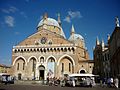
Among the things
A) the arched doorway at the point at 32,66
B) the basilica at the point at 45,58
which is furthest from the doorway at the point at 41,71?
the arched doorway at the point at 32,66

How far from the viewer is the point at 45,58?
43562 millimetres

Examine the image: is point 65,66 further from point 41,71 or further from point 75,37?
point 75,37

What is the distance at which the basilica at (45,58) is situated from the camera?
42.9m

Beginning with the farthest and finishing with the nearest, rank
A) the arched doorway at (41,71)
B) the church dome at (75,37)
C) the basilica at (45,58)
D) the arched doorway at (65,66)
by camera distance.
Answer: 1. the church dome at (75,37)
2. the arched doorway at (41,71)
3. the arched doorway at (65,66)
4. the basilica at (45,58)

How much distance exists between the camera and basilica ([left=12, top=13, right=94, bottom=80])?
1690 inches

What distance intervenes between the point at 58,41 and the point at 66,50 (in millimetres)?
3328

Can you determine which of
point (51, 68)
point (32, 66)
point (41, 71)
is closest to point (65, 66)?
point (51, 68)

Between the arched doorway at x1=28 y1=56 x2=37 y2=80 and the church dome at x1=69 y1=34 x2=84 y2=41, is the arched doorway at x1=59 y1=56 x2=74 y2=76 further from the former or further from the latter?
the church dome at x1=69 y1=34 x2=84 y2=41

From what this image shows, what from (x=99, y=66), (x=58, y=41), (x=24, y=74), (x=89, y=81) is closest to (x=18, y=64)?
(x=24, y=74)

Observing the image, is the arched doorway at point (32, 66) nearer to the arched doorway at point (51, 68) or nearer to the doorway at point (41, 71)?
the doorway at point (41, 71)

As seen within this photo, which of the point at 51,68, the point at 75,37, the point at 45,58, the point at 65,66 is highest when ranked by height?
the point at 75,37

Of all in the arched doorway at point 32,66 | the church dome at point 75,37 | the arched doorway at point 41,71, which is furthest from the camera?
the church dome at point 75,37

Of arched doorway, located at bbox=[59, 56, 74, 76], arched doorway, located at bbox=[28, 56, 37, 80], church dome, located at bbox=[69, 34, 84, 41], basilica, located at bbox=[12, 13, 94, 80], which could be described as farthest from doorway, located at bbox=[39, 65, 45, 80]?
church dome, located at bbox=[69, 34, 84, 41]

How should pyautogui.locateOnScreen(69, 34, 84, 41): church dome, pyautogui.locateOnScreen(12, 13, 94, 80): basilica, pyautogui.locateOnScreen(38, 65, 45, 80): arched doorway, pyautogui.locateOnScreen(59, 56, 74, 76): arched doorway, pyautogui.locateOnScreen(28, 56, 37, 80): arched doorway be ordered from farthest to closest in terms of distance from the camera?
pyautogui.locateOnScreen(69, 34, 84, 41): church dome, pyautogui.locateOnScreen(28, 56, 37, 80): arched doorway, pyautogui.locateOnScreen(38, 65, 45, 80): arched doorway, pyautogui.locateOnScreen(59, 56, 74, 76): arched doorway, pyautogui.locateOnScreen(12, 13, 94, 80): basilica
